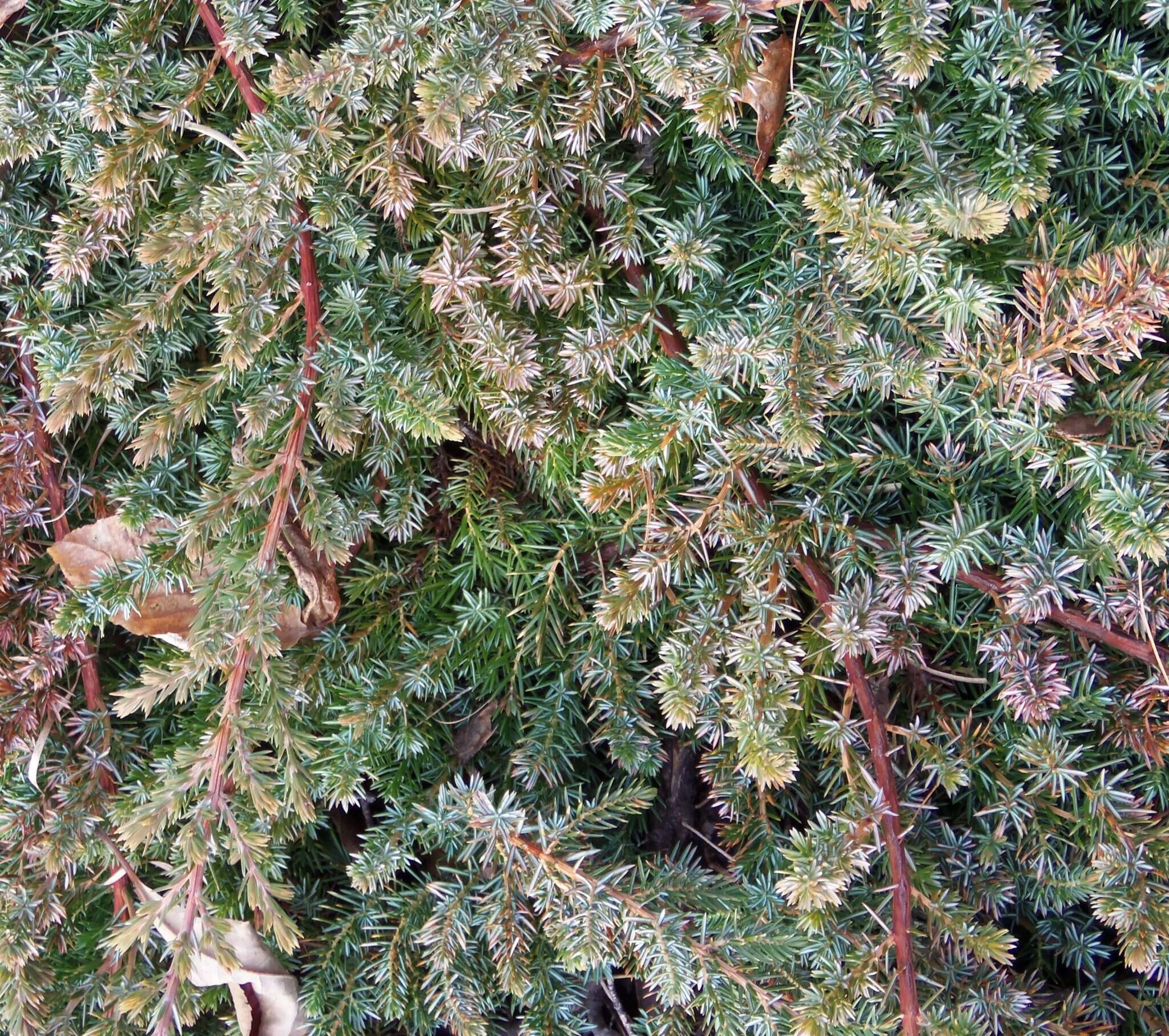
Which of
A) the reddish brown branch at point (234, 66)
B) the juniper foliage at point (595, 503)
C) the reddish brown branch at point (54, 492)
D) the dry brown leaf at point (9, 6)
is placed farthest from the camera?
the reddish brown branch at point (54, 492)

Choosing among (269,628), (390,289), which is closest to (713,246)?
(390,289)

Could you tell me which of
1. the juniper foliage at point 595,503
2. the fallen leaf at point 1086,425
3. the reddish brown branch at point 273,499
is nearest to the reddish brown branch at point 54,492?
the juniper foliage at point 595,503

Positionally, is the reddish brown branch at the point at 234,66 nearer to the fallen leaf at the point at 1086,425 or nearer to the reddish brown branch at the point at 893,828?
the reddish brown branch at the point at 893,828

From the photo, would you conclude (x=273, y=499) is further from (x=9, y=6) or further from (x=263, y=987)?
(x=9, y=6)

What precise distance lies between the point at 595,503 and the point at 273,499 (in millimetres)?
525

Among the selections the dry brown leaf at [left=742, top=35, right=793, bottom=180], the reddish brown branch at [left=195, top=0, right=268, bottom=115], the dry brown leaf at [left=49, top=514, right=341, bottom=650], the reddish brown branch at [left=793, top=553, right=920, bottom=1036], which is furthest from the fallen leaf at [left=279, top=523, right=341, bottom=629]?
the dry brown leaf at [left=742, top=35, right=793, bottom=180]

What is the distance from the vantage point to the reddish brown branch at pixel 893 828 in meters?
1.30

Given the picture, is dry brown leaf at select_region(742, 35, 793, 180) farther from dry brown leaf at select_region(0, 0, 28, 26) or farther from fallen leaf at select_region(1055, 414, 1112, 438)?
dry brown leaf at select_region(0, 0, 28, 26)

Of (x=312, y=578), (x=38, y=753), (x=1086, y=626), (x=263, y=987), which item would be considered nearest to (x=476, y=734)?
(x=312, y=578)

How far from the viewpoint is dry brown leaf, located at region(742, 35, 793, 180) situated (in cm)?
138

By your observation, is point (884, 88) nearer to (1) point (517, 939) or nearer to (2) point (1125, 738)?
(2) point (1125, 738)

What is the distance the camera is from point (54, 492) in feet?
5.52

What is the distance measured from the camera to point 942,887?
1.45 m

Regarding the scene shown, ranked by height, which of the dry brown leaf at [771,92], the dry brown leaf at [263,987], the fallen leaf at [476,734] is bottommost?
the dry brown leaf at [263,987]
